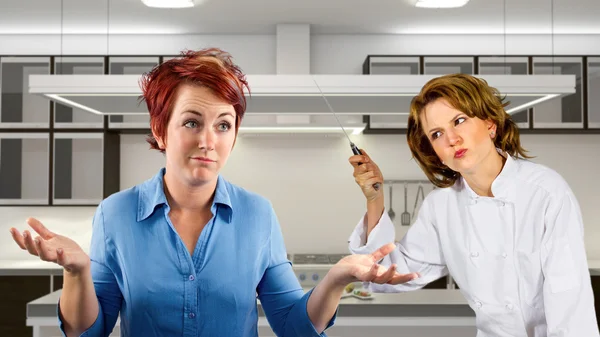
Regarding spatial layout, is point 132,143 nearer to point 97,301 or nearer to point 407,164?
point 407,164

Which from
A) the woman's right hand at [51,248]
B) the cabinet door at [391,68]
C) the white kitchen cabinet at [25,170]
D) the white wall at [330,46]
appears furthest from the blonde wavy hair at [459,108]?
the white kitchen cabinet at [25,170]

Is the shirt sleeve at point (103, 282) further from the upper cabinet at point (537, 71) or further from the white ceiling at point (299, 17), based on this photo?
the upper cabinet at point (537, 71)

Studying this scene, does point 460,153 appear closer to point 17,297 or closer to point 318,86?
point 318,86

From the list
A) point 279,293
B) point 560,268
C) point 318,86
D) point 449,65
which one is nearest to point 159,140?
point 279,293

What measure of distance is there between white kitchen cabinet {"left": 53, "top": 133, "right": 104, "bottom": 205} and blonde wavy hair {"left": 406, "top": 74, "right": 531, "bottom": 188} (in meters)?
3.62

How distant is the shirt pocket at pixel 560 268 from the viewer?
1365 mm

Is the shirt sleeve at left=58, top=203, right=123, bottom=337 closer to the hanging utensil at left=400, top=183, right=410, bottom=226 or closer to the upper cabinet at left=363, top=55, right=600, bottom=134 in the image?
the upper cabinet at left=363, top=55, right=600, bottom=134

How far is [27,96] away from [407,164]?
3456mm

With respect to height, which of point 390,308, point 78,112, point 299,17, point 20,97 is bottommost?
point 390,308

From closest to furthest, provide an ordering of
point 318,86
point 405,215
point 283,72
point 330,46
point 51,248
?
point 51,248
point 318,86
point 283,72
point 405,215
point 330,46

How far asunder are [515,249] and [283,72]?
11.7 ft

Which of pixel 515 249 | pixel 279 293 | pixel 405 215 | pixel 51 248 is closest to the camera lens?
pixel 51 248

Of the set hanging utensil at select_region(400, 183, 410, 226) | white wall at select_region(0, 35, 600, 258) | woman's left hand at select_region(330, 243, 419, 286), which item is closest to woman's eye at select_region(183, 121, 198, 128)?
woman's left hand at select_region(330, 243, 419, 286)

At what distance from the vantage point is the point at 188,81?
3.60 feet
